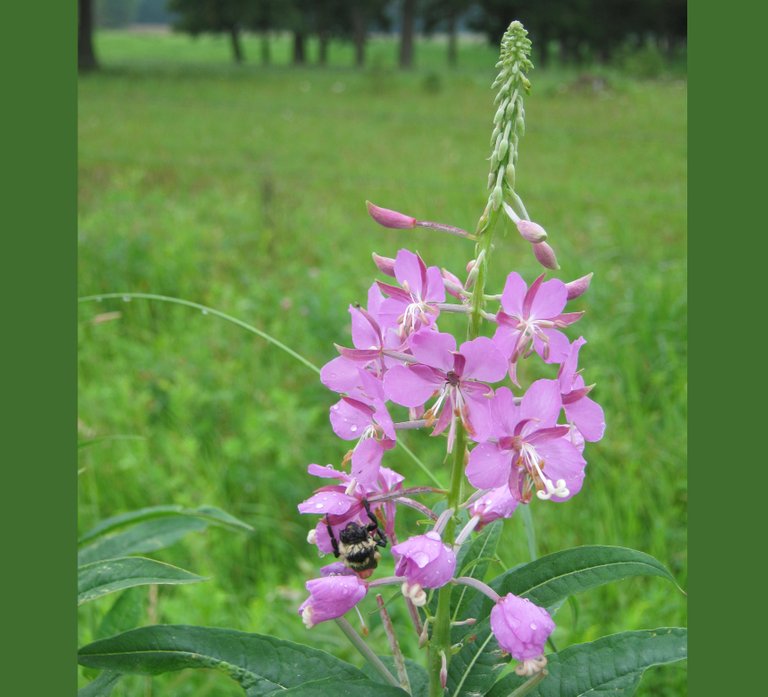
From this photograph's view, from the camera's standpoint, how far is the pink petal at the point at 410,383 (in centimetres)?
82

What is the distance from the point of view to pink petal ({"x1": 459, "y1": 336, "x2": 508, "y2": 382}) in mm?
790

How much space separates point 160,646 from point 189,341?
99.3 inches

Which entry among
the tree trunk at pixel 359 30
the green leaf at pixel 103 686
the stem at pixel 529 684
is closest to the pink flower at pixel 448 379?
the stem at pixel 529 684

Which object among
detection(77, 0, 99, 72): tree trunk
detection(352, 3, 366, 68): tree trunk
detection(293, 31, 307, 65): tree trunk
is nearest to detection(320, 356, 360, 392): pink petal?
detection(77, 0, 99, 72): tree trunk

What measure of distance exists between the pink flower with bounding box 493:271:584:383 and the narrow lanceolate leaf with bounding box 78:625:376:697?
0.36m

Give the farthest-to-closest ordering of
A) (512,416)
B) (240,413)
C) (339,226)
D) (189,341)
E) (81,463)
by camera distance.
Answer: (339,226)
(189,341)
(240,413)
(81,463)
(512,416)

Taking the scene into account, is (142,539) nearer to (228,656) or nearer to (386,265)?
(228,656)

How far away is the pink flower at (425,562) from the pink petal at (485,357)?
0.17 meters

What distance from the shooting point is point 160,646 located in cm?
88

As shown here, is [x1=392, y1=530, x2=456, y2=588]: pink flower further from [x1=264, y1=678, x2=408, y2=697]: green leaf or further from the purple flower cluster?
[x1=264, y1=678, x2=408, y2=697]: green leaf

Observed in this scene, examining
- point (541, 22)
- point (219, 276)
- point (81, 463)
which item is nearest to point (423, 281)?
point (81, 463)

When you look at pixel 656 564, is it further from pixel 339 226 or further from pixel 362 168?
pixel 362 168

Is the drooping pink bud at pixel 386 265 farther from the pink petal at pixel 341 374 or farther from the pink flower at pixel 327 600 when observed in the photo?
the pink flower at pixel 327 600

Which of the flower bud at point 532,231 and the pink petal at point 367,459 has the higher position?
the flower bud at point 532,231
